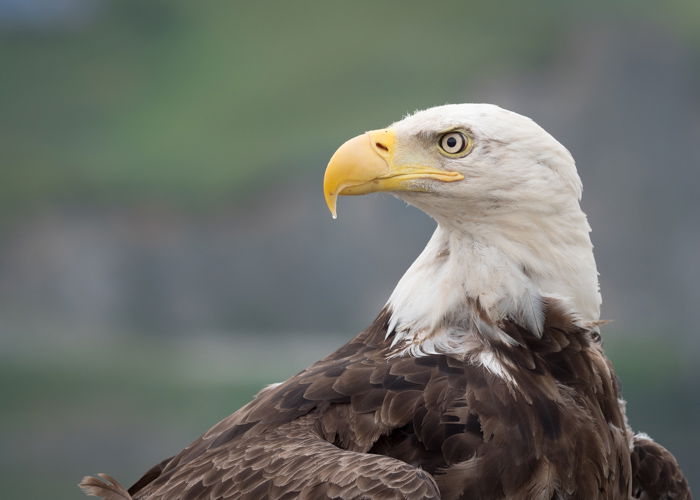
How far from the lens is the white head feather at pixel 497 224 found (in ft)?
11.5

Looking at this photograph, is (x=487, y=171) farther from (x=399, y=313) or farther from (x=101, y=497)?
(x=101, y=497)

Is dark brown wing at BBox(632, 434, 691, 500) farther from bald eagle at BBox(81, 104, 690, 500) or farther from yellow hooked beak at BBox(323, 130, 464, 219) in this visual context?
yellow hooked beak at BBox(323, 130, 464, 219)

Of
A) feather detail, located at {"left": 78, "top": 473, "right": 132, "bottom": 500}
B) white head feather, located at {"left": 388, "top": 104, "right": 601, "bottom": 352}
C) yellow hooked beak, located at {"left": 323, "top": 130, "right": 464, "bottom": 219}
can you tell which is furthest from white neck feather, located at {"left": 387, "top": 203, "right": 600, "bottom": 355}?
feather detail, located at {"left": 78, "top": 473, "right": 132, "bottom": 500}

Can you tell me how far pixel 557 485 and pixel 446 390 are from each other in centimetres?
46

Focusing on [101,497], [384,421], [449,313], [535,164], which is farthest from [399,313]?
[101,497]

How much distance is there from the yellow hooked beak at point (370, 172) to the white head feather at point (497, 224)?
31 mm

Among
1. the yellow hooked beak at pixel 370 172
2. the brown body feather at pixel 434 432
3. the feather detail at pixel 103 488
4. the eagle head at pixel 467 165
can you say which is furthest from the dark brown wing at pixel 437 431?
the yellow hooked beak at pixel 370 172

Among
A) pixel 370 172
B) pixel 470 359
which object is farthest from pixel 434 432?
pixel 370 172

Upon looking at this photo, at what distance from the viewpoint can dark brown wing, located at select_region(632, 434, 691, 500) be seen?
164 inches

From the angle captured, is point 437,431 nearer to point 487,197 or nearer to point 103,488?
point 487,197

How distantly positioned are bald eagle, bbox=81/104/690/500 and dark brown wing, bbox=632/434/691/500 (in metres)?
0.48

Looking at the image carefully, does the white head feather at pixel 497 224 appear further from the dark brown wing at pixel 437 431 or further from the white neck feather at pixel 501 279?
the dark brown wing at pixel 437 431

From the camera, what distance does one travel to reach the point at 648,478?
4172 mm

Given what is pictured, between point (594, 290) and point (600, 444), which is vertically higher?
point (594, 290)
